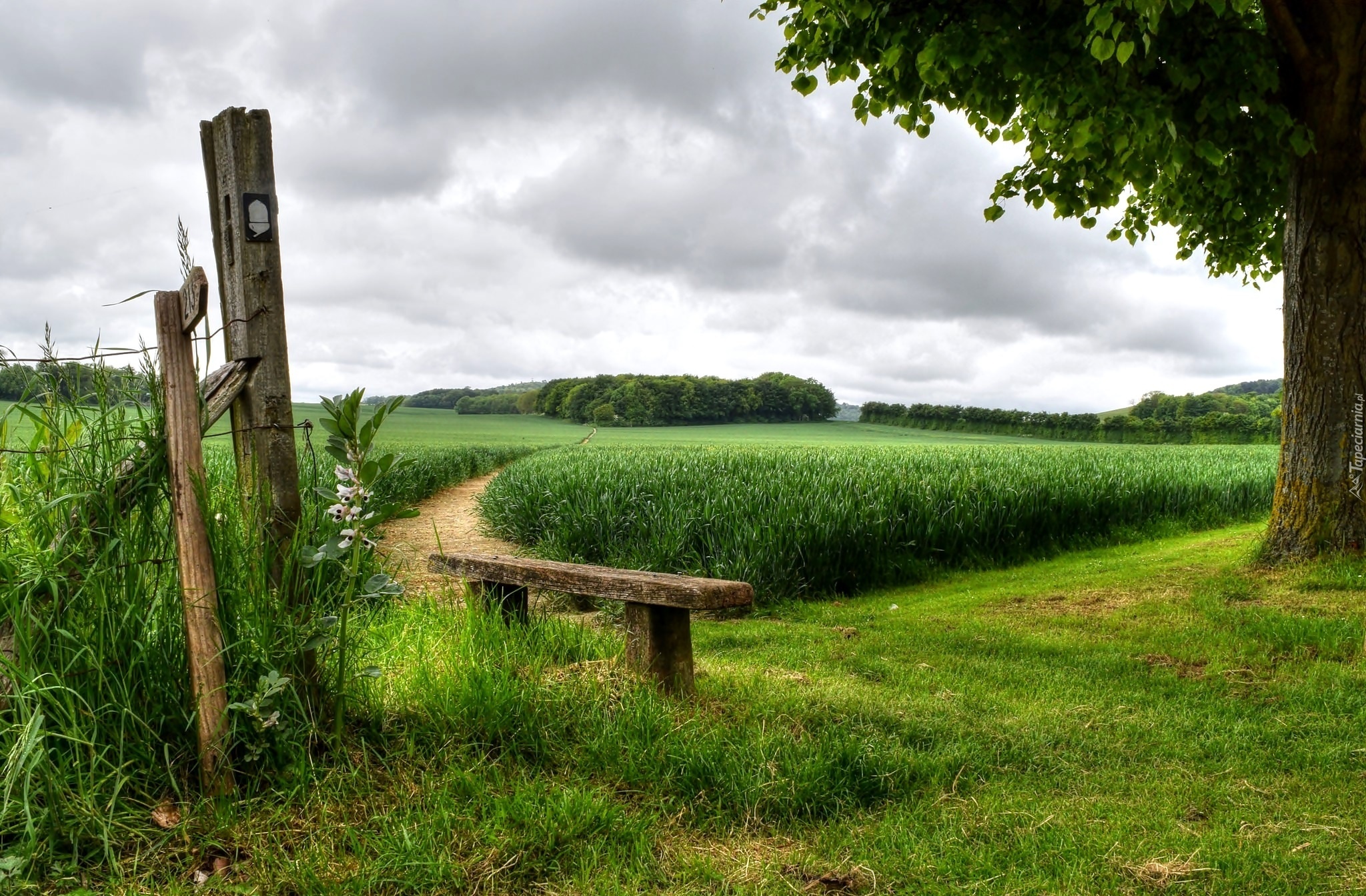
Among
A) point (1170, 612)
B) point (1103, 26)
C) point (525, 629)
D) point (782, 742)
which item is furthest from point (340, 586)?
point (1170, 612)

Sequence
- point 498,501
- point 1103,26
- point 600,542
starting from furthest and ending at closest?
point 498,501
point 600,542
point 1103,26

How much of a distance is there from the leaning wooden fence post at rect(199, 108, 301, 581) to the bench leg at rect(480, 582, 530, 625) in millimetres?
1837

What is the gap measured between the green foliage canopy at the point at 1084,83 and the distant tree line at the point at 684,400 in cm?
6417

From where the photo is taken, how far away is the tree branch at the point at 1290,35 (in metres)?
7.70

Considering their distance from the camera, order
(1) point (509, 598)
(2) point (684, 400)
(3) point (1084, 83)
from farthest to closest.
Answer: (2) point (684, 400) < (3) point (1084, 83) < (1) point (509, 598)

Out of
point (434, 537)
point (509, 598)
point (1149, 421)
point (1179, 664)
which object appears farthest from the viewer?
point (1149, 421)

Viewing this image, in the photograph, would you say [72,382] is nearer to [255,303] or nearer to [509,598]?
[255,303]

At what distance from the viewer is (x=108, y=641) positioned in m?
2.96

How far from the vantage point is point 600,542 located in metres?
10.5

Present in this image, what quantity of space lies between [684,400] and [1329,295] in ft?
230

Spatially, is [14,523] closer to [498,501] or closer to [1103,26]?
[1103,26]

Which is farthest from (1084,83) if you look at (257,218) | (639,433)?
(639,433)

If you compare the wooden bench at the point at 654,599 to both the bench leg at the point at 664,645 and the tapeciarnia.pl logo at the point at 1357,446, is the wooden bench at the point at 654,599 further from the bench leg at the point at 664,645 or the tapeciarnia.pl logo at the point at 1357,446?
the tapeciarnia.pl logo at the point at 1357,446

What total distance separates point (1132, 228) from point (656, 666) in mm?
9942
